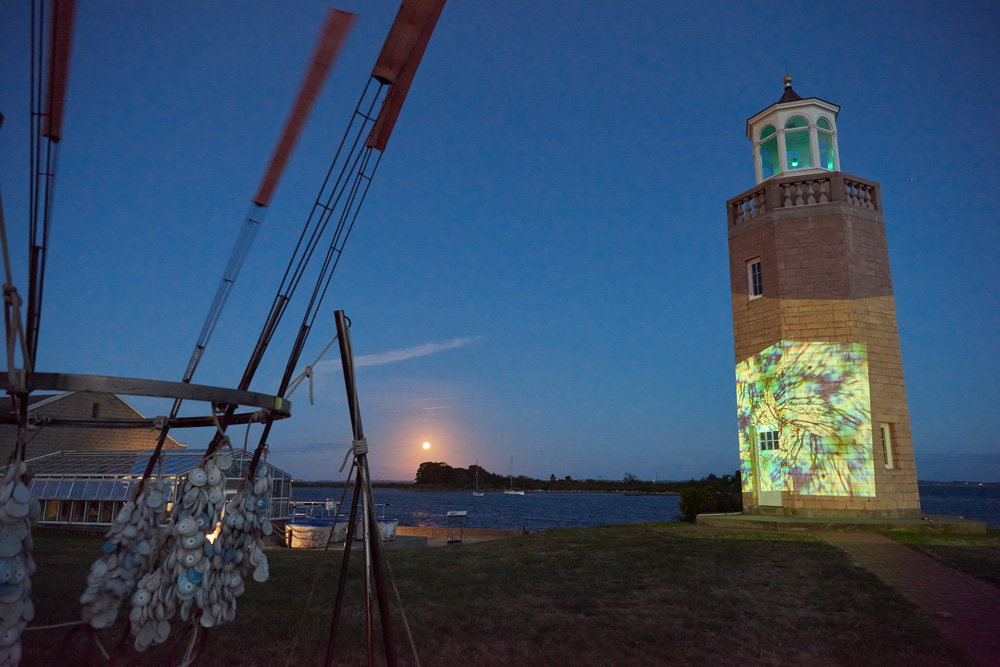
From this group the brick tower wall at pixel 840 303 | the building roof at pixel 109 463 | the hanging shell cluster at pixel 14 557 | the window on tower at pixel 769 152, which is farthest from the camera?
the building roof at pixel 109 463

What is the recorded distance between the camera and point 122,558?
10.0 feet

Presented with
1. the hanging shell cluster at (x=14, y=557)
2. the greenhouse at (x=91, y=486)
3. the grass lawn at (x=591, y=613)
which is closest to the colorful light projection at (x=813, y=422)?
the grass lawn at (x=591, y=613)

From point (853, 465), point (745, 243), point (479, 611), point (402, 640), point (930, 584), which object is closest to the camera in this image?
point (402, 640)

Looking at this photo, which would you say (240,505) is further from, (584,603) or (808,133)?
(808,133)

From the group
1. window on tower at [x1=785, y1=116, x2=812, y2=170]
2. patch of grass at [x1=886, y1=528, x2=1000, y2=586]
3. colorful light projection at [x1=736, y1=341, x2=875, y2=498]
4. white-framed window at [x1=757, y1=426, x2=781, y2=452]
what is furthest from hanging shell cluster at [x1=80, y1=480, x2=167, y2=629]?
window on tower at [x1=785, y1=116, x2=812, y2=170]

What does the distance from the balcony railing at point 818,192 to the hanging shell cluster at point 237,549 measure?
15.8 meters

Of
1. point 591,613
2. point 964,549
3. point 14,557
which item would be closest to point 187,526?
point 14,557

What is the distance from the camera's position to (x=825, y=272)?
15273 mm

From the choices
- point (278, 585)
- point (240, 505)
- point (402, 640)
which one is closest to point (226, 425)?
point (240, 505)

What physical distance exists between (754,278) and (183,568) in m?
16.4

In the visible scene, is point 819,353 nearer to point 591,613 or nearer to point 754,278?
point 754,278

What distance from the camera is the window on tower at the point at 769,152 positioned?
1772 centimetres

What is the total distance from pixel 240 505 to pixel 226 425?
0.47 m

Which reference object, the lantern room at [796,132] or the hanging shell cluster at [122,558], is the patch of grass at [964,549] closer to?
the lantern room at [796,132]
